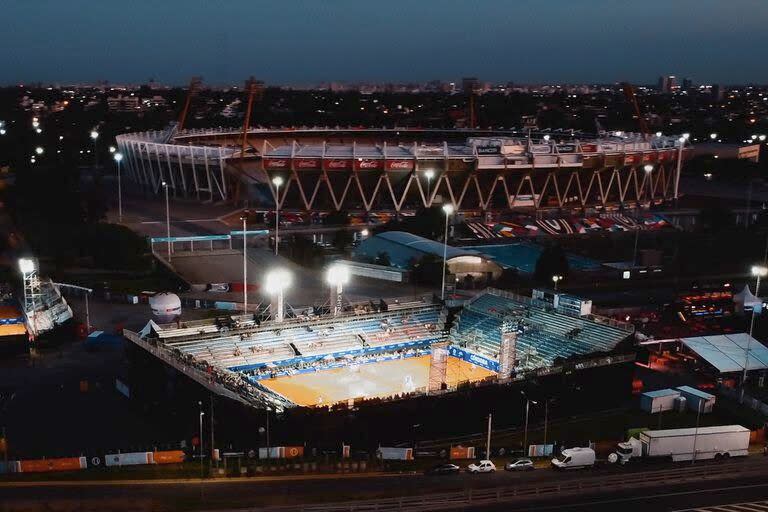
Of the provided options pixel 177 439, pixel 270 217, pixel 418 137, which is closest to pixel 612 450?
pixel 177 439

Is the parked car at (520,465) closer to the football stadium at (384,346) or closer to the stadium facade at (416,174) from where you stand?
the football stadium at (384,346)

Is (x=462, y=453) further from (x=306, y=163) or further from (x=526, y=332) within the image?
(x=306, y=163)

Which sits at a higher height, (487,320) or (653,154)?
(653,154)

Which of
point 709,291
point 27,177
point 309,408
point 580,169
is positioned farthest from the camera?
point 580,169

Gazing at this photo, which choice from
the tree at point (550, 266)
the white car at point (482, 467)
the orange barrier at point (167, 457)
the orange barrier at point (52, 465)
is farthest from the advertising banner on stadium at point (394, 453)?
the tree at point (550, 266)

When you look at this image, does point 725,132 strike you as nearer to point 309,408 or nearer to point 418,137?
point 418,137
